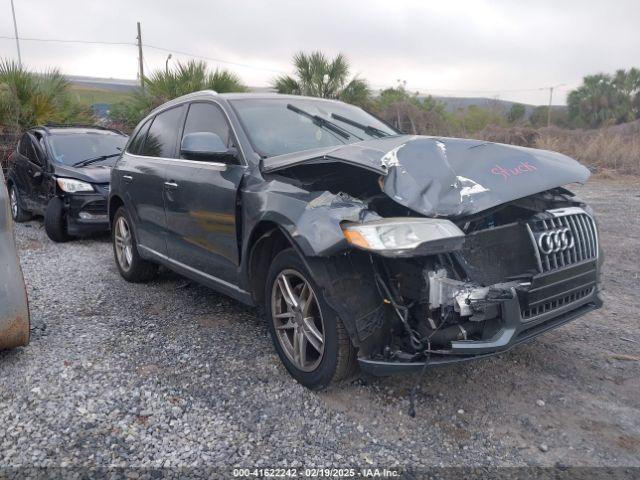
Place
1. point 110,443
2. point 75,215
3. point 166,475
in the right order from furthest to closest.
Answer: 1. point 75,215
2. point 110,443
3. point 166,475

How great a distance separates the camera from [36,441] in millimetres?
2922

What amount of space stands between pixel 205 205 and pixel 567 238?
2437mm

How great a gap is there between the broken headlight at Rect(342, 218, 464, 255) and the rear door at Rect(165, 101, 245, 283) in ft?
4.37

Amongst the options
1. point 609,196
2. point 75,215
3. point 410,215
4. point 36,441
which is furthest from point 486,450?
point 609,196

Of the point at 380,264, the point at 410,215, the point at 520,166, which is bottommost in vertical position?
the point at 380,264

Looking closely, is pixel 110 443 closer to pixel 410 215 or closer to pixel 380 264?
pixel 380 264

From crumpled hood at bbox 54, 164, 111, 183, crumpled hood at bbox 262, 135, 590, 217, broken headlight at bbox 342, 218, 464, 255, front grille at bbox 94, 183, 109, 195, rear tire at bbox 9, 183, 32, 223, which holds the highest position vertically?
crumpled hood at bbox 262, 135, 590, 217

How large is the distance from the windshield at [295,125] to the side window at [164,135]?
0.85 m

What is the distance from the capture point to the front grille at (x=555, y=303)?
303 cm

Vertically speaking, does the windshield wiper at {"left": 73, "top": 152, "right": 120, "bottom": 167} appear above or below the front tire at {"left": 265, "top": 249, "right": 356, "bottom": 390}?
above

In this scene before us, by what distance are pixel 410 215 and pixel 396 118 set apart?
58.1 ft

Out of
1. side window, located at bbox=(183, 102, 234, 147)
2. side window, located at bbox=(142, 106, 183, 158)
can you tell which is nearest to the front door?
side window, located at bbox=(142, 106, 183, 158)

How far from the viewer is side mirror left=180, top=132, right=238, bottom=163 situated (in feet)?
12.8

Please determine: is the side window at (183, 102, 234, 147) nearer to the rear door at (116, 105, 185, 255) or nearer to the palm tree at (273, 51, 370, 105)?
the rear door at (116, 105, 185, 255)
